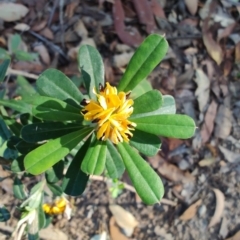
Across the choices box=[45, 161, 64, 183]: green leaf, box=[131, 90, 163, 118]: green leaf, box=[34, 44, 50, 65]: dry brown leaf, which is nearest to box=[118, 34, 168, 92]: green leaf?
box=[131, 90, 163, 118]: green leaf

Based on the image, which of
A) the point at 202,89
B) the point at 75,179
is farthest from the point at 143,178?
the point at 202,89

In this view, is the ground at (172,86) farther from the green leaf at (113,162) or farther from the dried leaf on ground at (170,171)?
the green leaf at (113,162)

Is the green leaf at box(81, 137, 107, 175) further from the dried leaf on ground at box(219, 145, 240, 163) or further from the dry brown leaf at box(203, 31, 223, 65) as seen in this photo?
the dry brown leaf at box(203, 31, 223, 65)

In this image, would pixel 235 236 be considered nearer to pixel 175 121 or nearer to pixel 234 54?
pixel 234 54

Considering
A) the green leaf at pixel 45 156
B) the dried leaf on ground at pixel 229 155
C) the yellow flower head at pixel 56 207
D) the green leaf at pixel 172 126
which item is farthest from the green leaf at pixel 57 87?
the dried leaf on ground at pixel 229 155

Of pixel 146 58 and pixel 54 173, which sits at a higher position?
pixel 146 58

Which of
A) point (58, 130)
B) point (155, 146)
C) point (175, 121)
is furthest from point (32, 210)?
point (175, 121)

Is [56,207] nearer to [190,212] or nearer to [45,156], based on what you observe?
[45,156]
